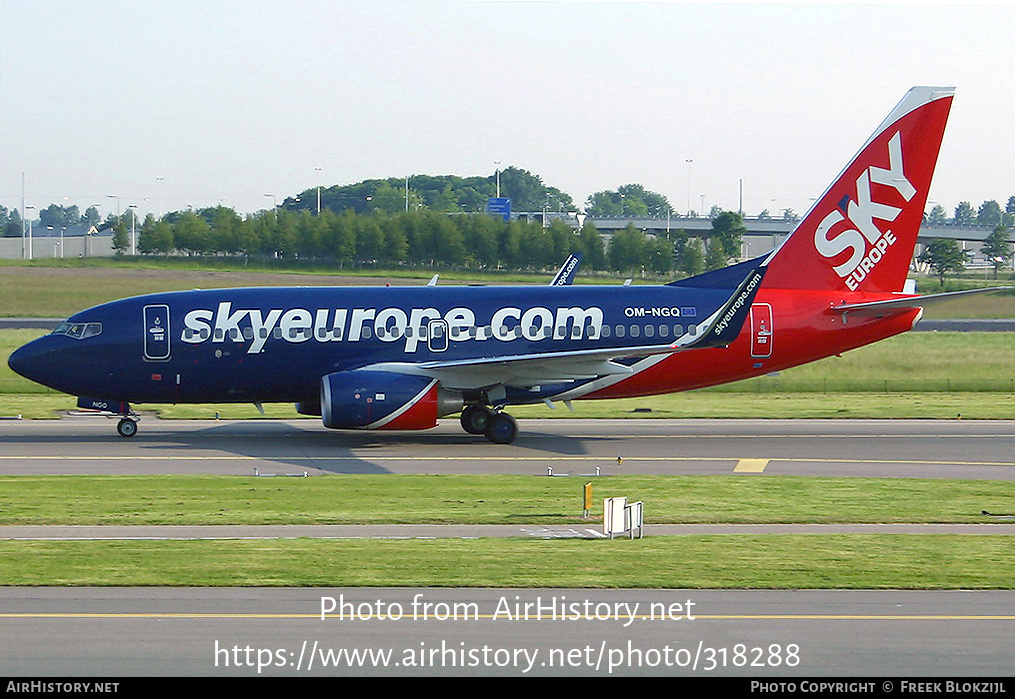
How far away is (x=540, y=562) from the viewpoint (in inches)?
682

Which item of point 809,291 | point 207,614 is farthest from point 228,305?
point 207,614

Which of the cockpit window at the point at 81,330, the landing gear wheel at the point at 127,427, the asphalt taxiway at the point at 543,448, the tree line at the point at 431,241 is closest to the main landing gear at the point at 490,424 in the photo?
the asphalt taxiway at the point at 543,448

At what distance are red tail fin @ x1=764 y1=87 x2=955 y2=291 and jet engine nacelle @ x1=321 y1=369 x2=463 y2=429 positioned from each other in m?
11.5

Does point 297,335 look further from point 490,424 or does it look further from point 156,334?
point 490,424

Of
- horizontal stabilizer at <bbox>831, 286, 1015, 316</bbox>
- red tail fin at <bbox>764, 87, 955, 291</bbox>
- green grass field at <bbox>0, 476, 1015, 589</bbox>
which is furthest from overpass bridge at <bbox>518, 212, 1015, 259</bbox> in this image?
green grass field at <bbox>0, 476, 1015, 589</bbox>

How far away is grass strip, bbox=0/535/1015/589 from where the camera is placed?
16.1 m

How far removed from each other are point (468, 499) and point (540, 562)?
6.45m

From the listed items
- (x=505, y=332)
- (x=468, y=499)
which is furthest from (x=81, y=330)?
(x=468, y=499)

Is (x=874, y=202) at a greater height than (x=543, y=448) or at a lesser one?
greater

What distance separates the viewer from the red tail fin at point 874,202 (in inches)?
1379

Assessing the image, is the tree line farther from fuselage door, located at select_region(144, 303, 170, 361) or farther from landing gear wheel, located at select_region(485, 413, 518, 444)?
fuselage door, located at select_region(144, 303, 170, 361)

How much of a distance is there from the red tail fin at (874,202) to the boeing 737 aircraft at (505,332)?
0.14 feet

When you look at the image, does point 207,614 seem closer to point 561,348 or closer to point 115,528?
point 115,528

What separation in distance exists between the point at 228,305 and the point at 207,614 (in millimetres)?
19412
